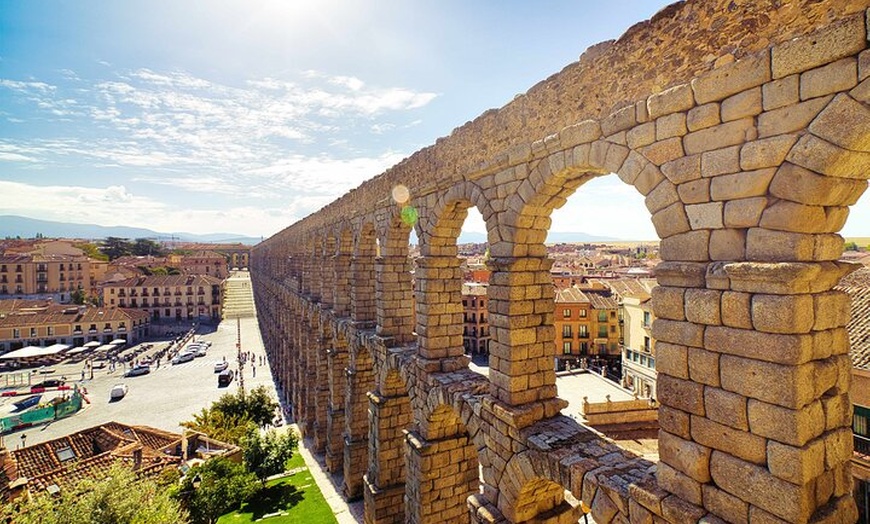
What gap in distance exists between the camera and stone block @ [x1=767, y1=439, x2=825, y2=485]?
3.74 m

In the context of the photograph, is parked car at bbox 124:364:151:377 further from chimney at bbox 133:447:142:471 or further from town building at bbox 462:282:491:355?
town building at bbox 462:282:491:355

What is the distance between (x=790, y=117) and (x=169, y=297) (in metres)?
75.1

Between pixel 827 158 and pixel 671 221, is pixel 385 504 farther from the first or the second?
pixel 827 158

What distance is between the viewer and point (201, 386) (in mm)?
36469

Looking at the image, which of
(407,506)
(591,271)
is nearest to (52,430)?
(407,506)

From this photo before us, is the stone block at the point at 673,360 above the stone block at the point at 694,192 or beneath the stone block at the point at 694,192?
beneath

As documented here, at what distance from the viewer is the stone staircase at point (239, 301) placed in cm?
7256

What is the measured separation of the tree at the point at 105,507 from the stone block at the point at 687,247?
13.5 metres

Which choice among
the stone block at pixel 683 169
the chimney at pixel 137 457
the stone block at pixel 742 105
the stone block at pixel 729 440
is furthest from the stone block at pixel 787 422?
the chimney at pixel 137 457

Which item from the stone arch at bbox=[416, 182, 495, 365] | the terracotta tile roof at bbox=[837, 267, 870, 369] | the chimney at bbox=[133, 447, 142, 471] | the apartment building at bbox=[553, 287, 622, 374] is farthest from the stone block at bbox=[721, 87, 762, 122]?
the apartment building at bbox=[553, 287, 622, 374]

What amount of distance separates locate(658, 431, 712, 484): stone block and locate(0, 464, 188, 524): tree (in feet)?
41.2

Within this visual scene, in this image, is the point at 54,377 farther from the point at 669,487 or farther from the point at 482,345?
the point at 669,487

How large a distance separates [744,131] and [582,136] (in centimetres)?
215

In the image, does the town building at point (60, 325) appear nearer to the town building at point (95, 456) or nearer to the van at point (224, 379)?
the van at point (224, 379)
